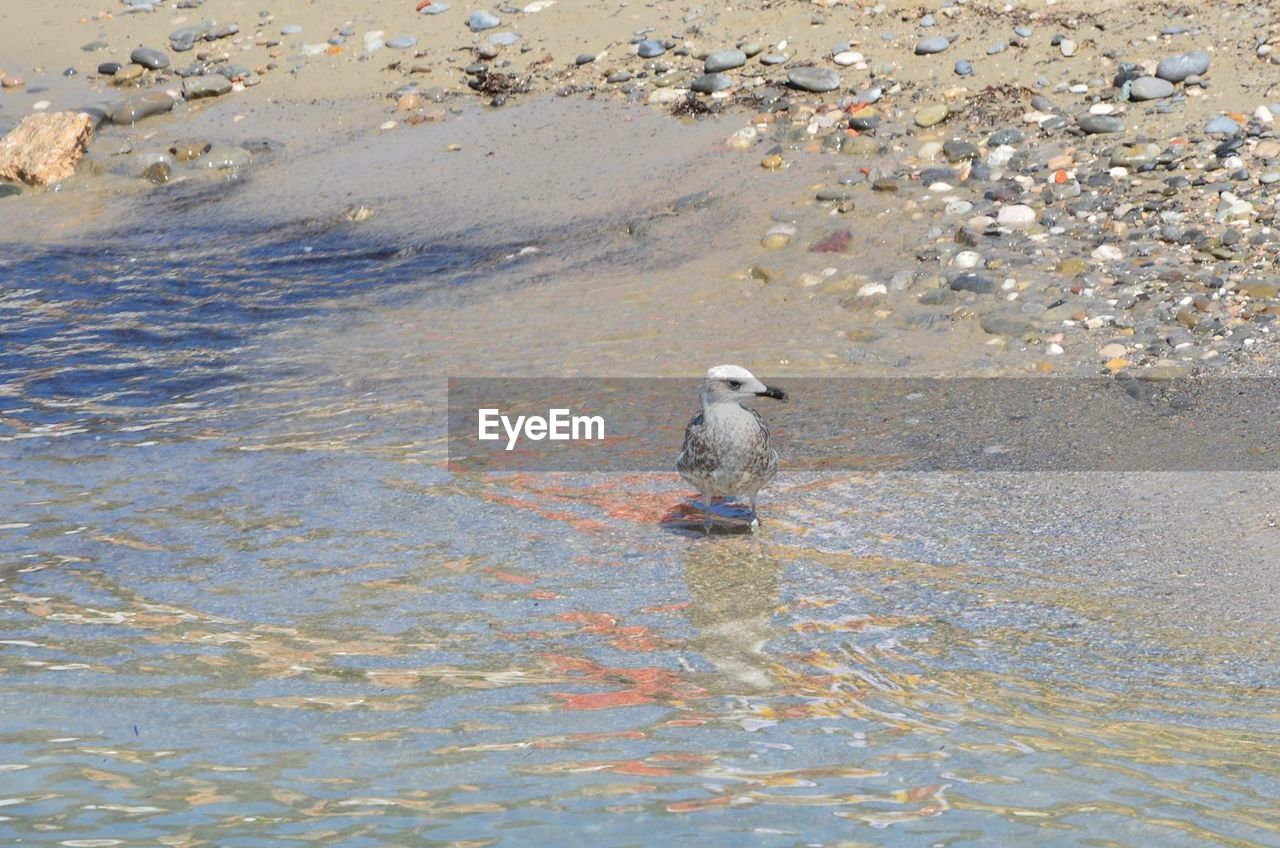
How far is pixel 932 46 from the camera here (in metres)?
13.7

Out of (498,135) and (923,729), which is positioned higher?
(498,135)

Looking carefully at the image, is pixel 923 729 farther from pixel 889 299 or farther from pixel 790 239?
pixel 790 239

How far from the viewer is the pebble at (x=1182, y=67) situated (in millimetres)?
12422

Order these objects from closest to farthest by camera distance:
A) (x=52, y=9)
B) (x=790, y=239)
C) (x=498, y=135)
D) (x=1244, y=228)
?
(x=1244, y=228) → (x=790, y=239) → (x=498, y=135) → (x=52, y=9)

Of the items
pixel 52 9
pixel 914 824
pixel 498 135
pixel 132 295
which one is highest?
pixel 52 9

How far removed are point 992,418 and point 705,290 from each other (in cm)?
285

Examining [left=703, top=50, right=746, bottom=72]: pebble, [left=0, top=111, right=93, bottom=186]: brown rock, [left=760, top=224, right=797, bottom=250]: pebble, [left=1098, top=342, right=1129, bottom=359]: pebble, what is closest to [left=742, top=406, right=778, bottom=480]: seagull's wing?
[left=1098, top=342, right=1129, bottom=359]: pebble

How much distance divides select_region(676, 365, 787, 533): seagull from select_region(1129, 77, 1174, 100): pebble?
6259 mm

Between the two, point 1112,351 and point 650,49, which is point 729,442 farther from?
point 650,49

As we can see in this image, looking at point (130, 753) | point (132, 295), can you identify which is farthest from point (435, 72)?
point (130, 753)

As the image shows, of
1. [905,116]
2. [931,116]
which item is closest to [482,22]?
[905,116]

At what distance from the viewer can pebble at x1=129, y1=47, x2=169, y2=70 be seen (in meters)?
16.4

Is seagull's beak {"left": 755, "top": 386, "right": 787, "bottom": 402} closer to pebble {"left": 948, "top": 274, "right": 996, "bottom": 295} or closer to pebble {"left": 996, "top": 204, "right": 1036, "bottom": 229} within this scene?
pebble {"left": 948, "top": 274, "right": 996, "bottom": 295}

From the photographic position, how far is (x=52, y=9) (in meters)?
17.9
